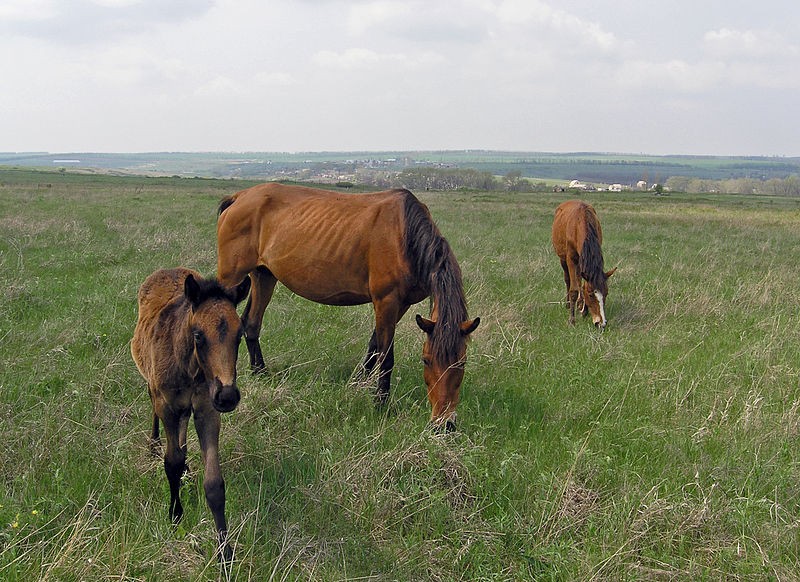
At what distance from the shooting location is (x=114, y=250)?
44.6 ft

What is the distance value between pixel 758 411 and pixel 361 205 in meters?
4.36

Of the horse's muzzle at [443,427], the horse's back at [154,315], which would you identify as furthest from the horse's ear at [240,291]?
the horse's muzzle at [443,427]

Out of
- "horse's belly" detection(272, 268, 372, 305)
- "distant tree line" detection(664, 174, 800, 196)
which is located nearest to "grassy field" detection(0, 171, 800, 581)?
"horse's belly" detection(272, 268, 372, 305)

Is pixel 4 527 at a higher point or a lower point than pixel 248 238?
lower

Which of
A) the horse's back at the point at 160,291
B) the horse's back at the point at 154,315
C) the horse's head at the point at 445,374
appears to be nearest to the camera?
the horse's back at the point at 154,315

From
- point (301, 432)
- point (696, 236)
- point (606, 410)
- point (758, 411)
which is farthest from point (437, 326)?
A: point (696, 236)

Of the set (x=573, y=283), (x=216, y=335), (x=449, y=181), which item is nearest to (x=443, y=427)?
(x=216, y=335)

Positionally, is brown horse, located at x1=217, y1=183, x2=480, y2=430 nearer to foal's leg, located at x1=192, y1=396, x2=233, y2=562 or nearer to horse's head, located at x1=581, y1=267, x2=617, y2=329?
foal's leg, located at x1=192, y1=396, x2=233, y2=562

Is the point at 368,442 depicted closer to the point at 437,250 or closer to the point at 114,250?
the point at 437,250

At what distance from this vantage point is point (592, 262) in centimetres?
910

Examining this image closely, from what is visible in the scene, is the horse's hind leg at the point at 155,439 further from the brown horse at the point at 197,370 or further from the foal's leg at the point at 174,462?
the foal's leg at the point at 174,462

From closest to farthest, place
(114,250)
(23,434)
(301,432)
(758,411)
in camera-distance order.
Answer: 1. (23,434)
2. (301,432)
3. (758,411)
4. (114,250)

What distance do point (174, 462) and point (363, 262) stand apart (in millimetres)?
2992

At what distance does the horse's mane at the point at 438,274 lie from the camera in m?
4.70
